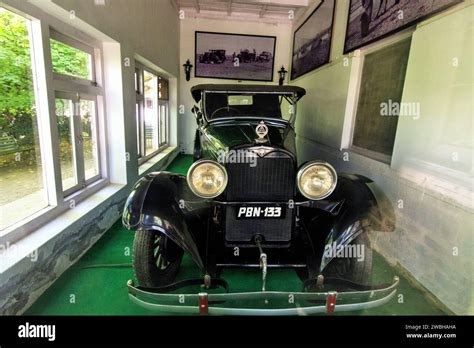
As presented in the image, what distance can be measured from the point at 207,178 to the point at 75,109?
1.69 meters

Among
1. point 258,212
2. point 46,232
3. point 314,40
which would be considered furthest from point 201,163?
point 314,40

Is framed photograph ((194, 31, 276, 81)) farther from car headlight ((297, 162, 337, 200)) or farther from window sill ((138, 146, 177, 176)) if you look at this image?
car headlight ((297, 162, 337, 200))

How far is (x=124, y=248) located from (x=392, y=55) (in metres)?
3.29

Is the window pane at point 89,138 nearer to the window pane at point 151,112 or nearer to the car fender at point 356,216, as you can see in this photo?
the window pane at point 151,112

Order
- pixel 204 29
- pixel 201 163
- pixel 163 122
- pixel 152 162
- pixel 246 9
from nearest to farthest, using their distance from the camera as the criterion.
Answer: pixel 201 163
pixel 152 162
pixel 163 122
pixel 246 9
pixel 204 29

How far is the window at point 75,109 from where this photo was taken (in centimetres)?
217

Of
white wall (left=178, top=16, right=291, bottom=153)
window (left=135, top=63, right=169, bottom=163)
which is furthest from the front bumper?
white wall (left=178, top=16, right=291, bottom=153)

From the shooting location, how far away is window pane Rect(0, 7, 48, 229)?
5.36ft

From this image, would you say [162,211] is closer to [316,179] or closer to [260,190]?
[260,190]

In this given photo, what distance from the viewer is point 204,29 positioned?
678 cm

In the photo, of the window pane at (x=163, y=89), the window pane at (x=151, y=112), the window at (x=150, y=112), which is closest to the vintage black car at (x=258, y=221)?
the window at (x=150, y=112)

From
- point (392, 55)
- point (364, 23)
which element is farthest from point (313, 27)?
point (392, 55)

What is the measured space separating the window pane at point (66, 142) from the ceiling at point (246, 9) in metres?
4.79

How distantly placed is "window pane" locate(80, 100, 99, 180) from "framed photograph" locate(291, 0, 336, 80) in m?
3.61
